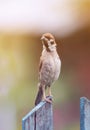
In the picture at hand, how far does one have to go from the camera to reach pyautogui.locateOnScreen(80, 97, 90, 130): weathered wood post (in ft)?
1.74

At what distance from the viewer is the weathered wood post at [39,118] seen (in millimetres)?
461

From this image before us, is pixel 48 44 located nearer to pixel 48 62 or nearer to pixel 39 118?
pixel 48 62

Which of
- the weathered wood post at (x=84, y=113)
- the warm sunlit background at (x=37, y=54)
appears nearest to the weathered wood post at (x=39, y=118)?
the weathered wood post at (x=84, y=113)

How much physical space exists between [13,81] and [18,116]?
0.11 metres

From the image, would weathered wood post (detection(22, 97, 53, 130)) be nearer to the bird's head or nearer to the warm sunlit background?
the bird's head

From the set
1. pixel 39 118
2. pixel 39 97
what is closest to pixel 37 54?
pixel 39 97

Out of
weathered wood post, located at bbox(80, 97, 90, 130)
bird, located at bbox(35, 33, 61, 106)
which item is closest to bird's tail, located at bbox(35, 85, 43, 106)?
bird, located at bbox(35, 33, 61, 106)

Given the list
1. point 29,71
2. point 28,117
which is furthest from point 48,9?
point 28,117

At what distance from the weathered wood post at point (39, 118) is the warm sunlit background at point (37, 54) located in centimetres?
48

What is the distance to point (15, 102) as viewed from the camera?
1.03 metres

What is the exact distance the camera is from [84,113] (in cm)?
53

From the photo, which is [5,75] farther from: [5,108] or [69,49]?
[69,49]

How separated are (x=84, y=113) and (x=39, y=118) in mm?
84

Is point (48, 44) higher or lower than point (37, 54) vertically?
lower
